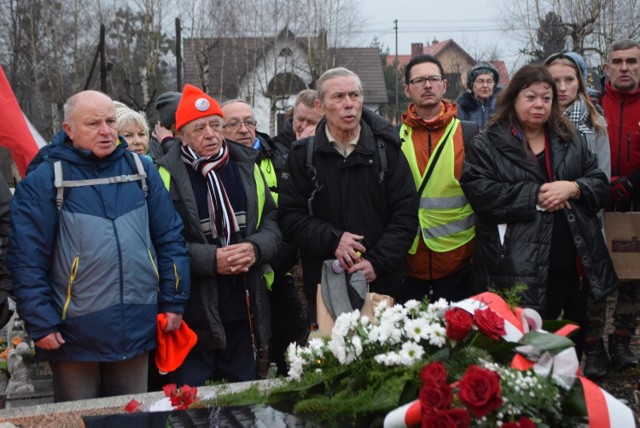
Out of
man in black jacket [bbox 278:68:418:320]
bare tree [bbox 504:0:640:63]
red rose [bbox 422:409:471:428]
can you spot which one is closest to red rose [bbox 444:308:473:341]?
red rose [bbox 422:409:471:428]

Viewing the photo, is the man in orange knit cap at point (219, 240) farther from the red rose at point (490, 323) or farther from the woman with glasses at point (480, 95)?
the woman with glasses at point (480, 95)

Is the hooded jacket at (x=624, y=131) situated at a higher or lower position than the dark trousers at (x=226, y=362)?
higher

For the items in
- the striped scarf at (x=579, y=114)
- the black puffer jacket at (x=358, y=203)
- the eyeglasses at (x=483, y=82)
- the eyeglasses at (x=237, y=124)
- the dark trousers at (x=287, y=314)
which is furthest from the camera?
the eyeglasses at (x=483, y=82)

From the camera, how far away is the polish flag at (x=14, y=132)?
5.70 meters

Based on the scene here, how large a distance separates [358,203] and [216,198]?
0.86m

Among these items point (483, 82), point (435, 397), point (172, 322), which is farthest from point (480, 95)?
point (435, 397)

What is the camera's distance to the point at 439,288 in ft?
17.0

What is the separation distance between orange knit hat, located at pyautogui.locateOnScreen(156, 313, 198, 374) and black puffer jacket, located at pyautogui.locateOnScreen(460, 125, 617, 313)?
1.83 metres

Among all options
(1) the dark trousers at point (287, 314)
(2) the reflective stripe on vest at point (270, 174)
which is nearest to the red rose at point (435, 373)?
(2) the reflective stripe on vest at point (270, 174)

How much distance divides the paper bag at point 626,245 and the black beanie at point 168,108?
3334mm

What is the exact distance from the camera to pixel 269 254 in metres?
4.73

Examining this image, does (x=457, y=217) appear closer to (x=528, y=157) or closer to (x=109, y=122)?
(x=528, y=157)

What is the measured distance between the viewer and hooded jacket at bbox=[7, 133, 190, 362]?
3.95 metres

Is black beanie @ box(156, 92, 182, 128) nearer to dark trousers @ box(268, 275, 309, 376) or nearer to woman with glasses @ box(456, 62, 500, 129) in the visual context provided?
dark trousers @ box(268, 275, 309, 376)
